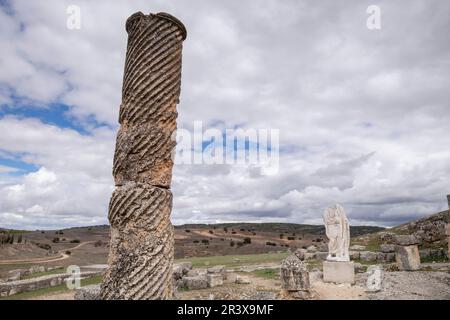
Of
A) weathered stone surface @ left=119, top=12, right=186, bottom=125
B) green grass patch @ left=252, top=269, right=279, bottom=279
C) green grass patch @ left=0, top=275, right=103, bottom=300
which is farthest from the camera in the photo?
green grass patch @ left=252, top=269, right=279, bottom=279

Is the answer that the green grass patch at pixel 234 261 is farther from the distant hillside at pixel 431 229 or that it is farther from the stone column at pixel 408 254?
the distant hillside at pixel 431 229

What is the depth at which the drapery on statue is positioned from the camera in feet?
41.8

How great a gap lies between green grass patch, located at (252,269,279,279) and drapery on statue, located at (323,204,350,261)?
3.05m

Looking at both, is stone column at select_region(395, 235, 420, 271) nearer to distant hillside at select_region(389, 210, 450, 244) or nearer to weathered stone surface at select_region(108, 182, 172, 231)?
distant hillside at select_region(389, 210, 450, 244)

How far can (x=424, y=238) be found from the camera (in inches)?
779

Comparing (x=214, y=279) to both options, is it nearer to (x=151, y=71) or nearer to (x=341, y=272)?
(x=341, y=272)

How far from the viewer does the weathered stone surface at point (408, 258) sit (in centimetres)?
1522

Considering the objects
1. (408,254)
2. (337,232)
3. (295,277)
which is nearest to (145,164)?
(295,277)

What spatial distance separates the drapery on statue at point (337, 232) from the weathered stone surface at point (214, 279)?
4396mm


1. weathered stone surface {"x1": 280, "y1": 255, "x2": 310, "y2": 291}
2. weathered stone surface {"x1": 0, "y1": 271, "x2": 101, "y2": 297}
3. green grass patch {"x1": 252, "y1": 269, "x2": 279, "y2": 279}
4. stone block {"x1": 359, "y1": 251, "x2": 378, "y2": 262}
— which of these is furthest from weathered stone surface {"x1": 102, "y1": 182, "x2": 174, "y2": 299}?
stone block {"x1": 359, "y1": 251, "x2": 378, "y2": 262}
